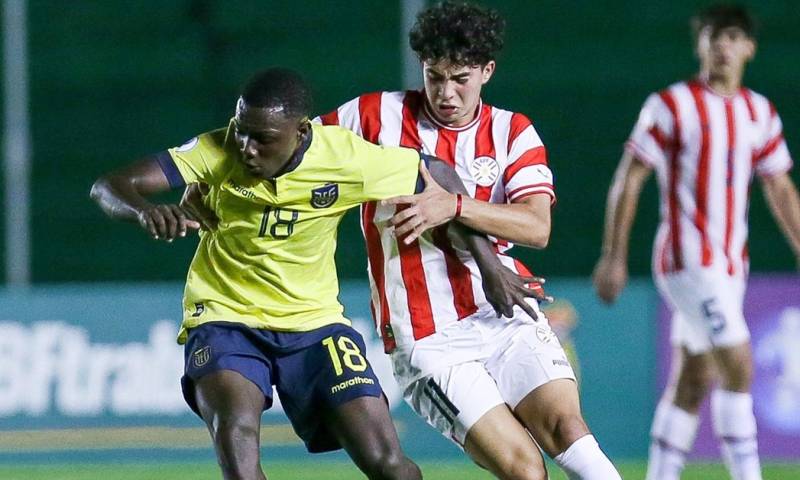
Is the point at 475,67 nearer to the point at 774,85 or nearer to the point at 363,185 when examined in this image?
the point at 363,185

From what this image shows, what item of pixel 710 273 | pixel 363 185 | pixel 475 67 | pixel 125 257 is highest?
pixel 475 67

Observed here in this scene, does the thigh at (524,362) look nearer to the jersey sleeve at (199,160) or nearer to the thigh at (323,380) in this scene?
the thigh at (323,380)

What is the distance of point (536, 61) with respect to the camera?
11828 mm

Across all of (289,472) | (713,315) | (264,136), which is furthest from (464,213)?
(289,472)

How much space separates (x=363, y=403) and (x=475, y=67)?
118cm

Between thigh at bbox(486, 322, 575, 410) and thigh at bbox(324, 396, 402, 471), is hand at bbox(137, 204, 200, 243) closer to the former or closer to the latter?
thigh at bbox(324, 396, 402, 471)

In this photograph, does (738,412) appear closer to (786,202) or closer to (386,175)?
(786,202)

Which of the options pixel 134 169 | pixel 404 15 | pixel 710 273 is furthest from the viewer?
pixel 404 15

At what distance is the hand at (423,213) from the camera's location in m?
4.83

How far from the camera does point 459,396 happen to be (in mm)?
4961

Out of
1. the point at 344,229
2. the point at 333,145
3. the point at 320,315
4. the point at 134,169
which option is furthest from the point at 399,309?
the point at 344,229

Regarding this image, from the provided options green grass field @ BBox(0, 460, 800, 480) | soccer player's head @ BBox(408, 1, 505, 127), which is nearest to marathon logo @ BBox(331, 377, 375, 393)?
soccer player's head @ BBox(408, 1, 505, 127)

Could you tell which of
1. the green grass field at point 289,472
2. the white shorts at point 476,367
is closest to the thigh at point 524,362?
the white shorts at point 476,367

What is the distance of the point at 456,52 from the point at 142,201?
1161 millimetres
